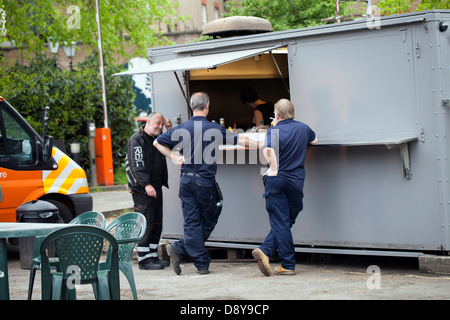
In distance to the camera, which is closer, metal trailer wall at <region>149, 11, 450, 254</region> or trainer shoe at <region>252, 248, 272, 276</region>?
metal trailer wall at <region>149, 11, 450, 254</region>

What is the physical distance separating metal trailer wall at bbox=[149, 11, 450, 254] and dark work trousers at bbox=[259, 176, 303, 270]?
52 centimetres

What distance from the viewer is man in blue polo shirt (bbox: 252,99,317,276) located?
7027mm

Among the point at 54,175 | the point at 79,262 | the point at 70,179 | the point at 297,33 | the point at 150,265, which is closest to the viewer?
the point at 79,262

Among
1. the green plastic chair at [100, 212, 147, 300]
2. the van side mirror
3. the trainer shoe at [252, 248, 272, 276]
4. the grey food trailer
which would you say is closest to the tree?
the van side mirror

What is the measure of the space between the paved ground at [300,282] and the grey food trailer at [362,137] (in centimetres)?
27

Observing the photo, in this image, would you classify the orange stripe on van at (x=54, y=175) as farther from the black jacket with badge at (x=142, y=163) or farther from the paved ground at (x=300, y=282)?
the black jacket with badge at (x=142, y=163)

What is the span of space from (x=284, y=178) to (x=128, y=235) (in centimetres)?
176

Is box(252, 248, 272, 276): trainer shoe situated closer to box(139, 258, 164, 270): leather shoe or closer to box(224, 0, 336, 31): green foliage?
box(139, 258, 164, 270): leather shoe

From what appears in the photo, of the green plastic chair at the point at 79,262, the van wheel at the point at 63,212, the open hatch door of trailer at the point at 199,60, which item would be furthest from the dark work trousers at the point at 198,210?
the van wheel at the point at 63,212

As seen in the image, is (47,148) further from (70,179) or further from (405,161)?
(405,161)

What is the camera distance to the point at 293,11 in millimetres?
17688

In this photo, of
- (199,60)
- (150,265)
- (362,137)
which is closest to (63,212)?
(150,265)
